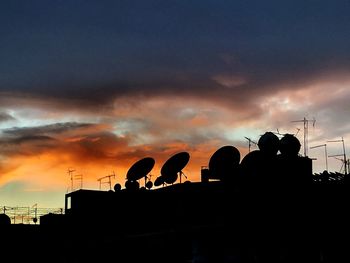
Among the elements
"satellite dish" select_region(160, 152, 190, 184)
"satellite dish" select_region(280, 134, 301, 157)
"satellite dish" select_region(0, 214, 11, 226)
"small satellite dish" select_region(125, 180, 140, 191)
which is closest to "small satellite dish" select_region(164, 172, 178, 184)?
"satellite dish" select_region(160, 152, 190, 184)

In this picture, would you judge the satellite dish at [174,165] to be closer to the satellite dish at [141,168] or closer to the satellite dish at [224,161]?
the satellite dish at [141,168]

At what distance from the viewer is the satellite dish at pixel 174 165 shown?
152ft

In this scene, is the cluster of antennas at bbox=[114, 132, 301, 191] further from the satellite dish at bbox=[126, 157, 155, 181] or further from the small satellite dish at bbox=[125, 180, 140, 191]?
the small satellite dish at bbox=[125, 180, 140, 191]

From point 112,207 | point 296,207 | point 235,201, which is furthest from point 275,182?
point 112,207

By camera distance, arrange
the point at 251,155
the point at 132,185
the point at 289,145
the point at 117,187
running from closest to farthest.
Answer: the point at 251,155 → the point at 289,145 → the point at 132,185 → the point at 117,187

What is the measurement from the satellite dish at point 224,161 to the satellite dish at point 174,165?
6.12 meters

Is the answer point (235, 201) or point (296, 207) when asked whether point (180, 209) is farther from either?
point (296, 207)

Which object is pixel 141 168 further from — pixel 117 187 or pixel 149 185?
pixel 117 187

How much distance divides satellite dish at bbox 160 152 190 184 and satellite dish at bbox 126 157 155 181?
1975 mm

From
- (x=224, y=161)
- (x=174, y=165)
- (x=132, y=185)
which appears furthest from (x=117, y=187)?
(x=224, y=161)

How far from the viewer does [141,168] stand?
2008 inches

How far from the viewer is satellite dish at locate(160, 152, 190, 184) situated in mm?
46250

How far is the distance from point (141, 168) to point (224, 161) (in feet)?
42.6

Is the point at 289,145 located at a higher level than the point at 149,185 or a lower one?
higher
